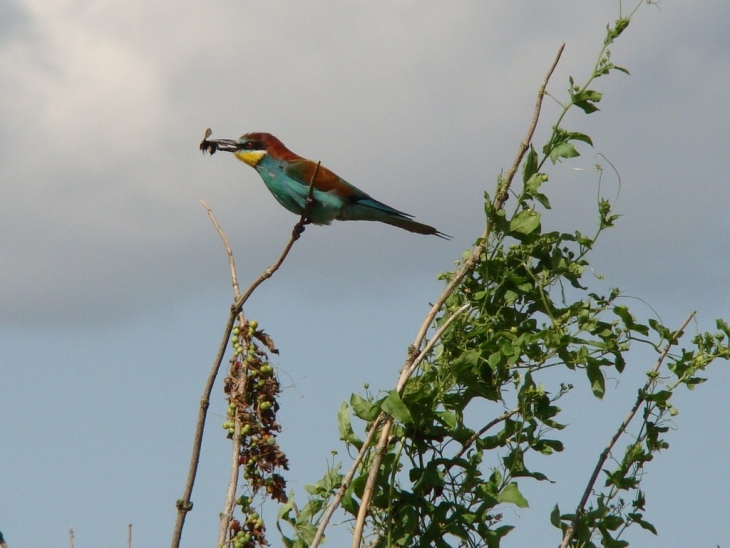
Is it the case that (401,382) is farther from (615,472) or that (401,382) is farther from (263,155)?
(263,155)

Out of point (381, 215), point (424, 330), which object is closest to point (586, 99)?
point (424, 330)

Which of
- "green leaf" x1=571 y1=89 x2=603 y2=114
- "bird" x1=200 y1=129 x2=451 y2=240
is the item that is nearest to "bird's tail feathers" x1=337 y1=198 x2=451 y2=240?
"bird" x1=200 y1=129 x2=451 y2=240

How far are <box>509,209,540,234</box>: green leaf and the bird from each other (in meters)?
3.42

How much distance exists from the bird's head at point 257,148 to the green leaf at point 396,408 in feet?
14.9

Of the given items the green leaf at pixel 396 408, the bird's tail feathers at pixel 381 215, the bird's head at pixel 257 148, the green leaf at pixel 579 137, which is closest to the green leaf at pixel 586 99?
the green leaf at pixel 579 137

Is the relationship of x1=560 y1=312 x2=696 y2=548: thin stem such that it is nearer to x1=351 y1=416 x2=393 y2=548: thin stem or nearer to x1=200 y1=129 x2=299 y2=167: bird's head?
x1=351 y1=416 x2=393 y2=548: thin stem

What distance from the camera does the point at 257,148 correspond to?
7.62m

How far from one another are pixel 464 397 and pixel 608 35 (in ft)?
4.48

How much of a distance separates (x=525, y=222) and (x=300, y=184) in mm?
3971

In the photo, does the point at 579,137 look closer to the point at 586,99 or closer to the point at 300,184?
the point at 586,99

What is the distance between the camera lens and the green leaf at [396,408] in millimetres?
3180

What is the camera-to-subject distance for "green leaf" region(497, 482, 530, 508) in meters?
3.31

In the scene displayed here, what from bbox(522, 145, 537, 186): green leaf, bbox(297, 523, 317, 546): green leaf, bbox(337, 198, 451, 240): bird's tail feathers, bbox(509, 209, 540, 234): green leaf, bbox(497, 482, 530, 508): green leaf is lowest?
bbox(297, 523, 317, 546): green leaf

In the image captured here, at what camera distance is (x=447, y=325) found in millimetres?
3350
